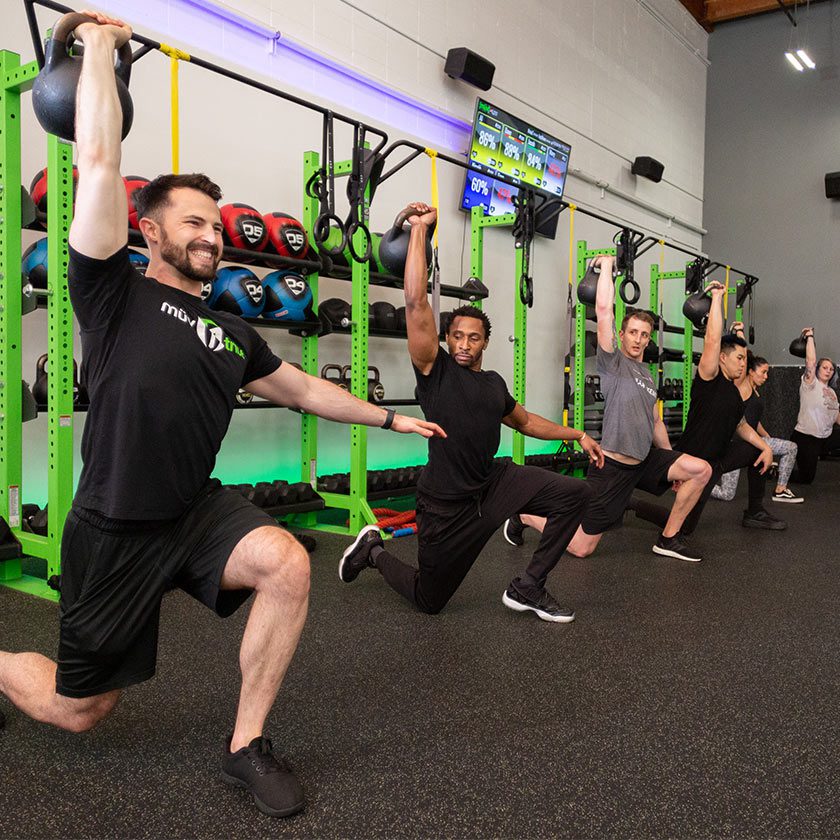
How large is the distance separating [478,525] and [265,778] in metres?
1.36

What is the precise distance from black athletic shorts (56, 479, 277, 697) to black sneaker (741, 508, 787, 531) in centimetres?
403

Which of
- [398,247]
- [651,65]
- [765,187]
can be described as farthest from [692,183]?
[398,247]

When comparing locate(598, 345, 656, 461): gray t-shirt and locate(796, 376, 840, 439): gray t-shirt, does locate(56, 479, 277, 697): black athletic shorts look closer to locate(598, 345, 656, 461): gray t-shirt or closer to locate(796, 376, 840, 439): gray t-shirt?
locate(598, 345, 656, 461): gray t-shirt

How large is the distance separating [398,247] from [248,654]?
2.67m

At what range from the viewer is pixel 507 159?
613 cm

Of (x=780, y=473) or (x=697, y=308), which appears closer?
(x=780, y=473)

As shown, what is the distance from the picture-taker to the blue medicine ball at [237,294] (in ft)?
11.7

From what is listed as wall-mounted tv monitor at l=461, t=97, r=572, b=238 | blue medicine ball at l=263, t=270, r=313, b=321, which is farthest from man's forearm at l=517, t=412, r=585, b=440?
wall-mounted tv monitor at l=461, t=97, r=572, b=238

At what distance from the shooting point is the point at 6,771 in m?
1.63

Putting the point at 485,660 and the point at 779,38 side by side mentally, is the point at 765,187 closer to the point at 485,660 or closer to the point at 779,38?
the point at 779,38

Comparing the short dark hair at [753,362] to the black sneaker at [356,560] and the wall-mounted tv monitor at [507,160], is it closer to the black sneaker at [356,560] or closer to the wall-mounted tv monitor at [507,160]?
the wall-mounted tv monitor at [507,160]

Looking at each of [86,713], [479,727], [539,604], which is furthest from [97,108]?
[539,604]

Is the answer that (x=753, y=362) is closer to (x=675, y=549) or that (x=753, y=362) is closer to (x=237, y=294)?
(x=675, y=549)

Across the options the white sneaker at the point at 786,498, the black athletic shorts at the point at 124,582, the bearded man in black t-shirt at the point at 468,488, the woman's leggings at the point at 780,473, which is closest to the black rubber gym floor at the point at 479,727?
the bearded man in black t-shirt at the point at 468,488
